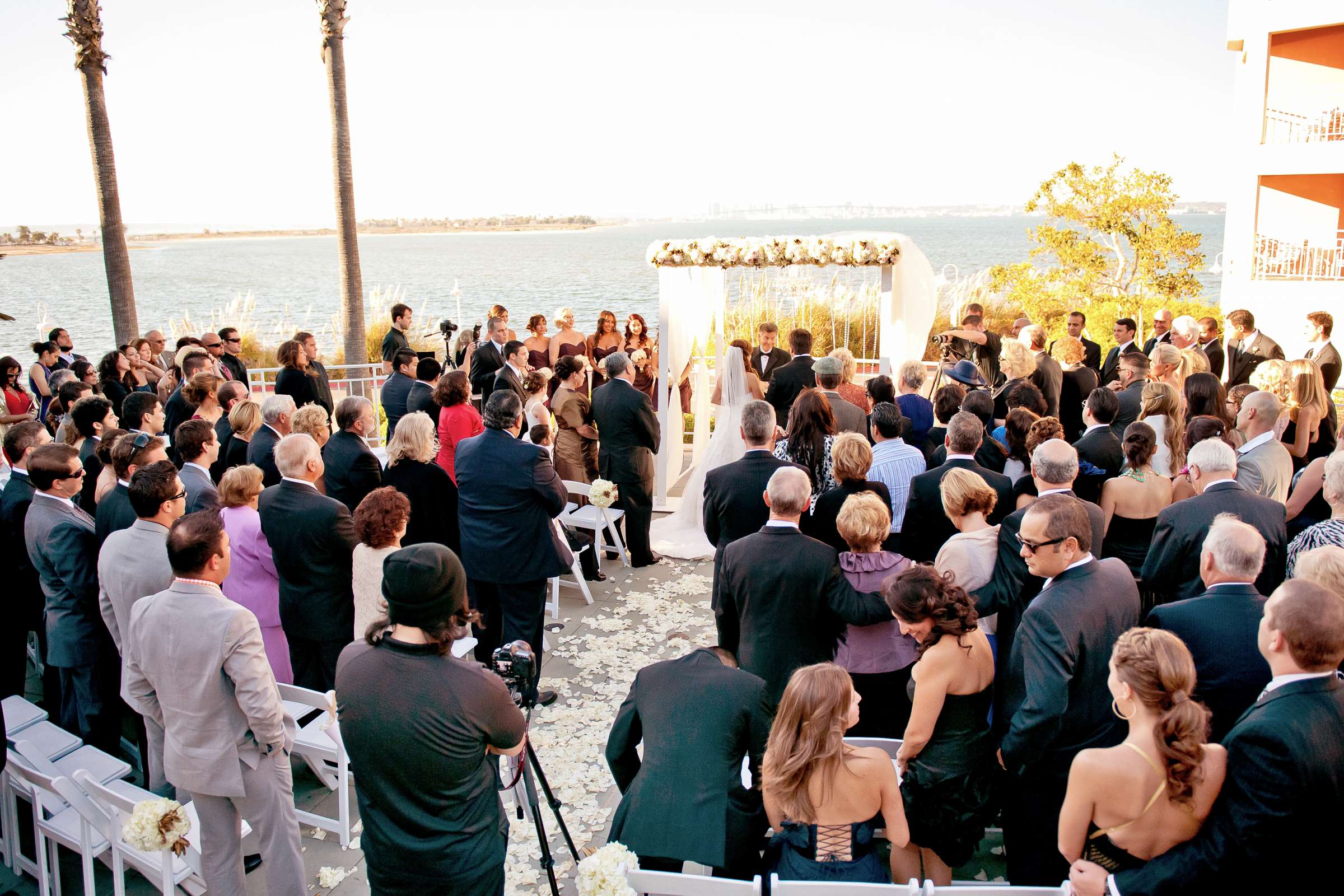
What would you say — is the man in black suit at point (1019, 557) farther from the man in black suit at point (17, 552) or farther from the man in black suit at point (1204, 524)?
the man in black suit at point (17, 552)

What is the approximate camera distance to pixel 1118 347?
8.71 meters

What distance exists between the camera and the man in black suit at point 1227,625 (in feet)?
10.1

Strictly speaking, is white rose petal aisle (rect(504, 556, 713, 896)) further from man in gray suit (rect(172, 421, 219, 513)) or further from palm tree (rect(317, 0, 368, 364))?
palm tree (rect(317, 0, 368, 364))

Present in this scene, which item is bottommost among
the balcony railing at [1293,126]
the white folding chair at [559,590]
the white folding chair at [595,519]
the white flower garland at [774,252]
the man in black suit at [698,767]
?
the white folding chair at [559,590]

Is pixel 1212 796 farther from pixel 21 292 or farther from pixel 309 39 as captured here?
pixel 309 39

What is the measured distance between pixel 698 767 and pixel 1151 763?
1318mm

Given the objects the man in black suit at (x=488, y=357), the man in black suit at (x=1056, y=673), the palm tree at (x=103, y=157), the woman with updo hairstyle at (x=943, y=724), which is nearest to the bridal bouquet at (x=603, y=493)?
the man in black suit at (x=488, y=357)

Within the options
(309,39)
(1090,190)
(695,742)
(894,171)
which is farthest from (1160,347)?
(894,171)

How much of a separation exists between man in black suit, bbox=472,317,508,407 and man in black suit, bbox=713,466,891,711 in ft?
16.6

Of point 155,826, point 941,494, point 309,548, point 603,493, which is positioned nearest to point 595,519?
point 603,493

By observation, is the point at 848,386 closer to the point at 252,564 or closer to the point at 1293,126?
the point at 252,564

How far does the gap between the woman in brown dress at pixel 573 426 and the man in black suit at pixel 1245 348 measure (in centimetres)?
573

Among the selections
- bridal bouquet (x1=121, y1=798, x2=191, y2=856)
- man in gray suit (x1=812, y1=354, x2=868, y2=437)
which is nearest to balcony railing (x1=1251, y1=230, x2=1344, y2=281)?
man in gray suit (x1=812, y1=354, x2=868, y2=437)

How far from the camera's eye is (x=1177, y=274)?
16672 millimetres
